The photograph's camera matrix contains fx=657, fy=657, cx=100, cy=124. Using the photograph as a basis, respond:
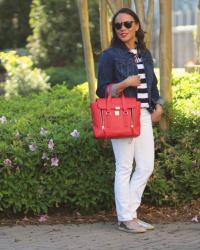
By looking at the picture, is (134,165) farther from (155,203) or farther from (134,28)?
(134,28)

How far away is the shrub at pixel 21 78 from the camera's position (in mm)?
12648

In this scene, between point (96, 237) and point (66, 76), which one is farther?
point (66, 76)

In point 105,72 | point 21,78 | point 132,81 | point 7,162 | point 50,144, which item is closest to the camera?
point 132,81

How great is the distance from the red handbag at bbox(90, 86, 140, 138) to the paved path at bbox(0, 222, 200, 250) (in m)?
0.84

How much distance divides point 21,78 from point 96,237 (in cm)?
793

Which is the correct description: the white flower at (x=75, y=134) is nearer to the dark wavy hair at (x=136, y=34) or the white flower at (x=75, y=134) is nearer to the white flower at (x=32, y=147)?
the white flower at (x=32, y=147)

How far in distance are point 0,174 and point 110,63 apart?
4.61 feet

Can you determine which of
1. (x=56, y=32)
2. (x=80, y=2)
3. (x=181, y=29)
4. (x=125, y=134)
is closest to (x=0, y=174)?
(x=125, y=134)

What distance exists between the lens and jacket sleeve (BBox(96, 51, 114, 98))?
519cm

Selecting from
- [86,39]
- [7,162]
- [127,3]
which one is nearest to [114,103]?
[7,162]

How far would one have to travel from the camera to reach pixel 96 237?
Answer: 530cm

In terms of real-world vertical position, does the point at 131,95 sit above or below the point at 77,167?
above

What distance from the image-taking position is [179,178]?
5.92 metres

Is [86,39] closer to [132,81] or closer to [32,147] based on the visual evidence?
[32,147]
